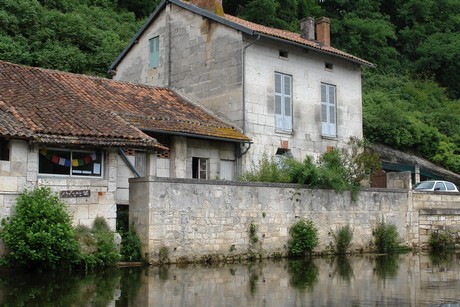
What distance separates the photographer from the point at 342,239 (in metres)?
22.8

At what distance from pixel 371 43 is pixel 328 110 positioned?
1062 inches

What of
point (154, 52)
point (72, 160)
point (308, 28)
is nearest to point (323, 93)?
point (308, 28)

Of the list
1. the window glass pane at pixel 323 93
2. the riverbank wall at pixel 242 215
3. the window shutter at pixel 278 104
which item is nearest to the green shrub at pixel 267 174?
the riverbank wall at pixel 242 215

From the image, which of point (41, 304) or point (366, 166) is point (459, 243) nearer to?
point (366, 166)

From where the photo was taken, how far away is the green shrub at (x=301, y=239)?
70.1ft

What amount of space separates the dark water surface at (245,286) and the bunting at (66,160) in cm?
302

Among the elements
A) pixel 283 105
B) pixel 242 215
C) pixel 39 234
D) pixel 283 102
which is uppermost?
pixel 283 102

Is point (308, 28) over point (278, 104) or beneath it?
over

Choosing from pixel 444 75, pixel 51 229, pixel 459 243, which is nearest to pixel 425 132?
pixel 459 243

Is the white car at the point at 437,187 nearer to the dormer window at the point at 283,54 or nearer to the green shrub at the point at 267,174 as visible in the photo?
the dormer window at the point at 283,54

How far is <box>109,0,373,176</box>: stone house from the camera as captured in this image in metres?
25.4

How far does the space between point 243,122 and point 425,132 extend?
16987 millimetres

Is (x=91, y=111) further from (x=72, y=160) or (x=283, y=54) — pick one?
(x=283, y=54)

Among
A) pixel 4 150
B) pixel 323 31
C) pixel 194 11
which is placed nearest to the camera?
pixel 4 150
